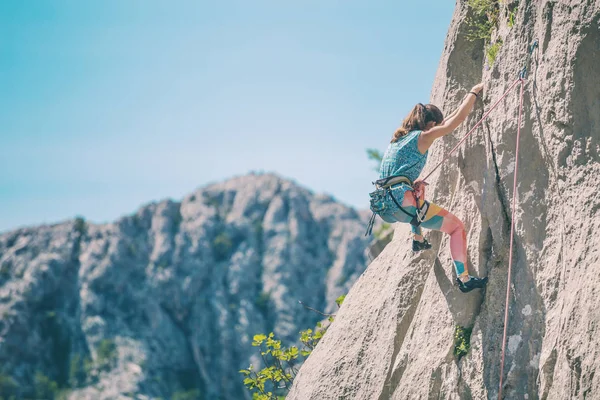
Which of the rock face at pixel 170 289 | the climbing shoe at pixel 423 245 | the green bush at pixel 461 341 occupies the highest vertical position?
the rock face at pixel 170 289

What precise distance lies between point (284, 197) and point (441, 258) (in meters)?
109

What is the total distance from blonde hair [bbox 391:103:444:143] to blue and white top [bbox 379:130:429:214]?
86 millimetres

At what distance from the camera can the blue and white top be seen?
860cm

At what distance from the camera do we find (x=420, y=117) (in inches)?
338

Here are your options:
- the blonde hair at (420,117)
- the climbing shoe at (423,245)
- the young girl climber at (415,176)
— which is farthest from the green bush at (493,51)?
the climbing shoe at (423,245)

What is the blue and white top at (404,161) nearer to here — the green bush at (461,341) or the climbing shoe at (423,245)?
the climbing shoe at (423,245)

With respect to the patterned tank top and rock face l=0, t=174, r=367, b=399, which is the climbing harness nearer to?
the patterned tank top

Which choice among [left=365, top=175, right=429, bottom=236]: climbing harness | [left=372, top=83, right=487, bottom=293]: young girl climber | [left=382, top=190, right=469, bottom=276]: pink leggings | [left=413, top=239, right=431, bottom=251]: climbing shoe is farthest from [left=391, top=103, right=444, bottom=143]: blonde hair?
[left=413, top=239, right=431, bottom=251]: climbing shoe

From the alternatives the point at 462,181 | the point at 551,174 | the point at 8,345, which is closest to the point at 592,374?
the point at 551,174

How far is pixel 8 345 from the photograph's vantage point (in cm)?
9244

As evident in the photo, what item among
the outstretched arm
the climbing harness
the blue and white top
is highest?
the outstretched arm

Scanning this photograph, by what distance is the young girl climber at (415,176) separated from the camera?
8.48 metres

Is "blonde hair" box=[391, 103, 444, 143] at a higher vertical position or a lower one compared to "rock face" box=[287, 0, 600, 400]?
higher

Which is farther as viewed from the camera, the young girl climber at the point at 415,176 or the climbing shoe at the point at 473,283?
the young girl climber at the point at 415,176
